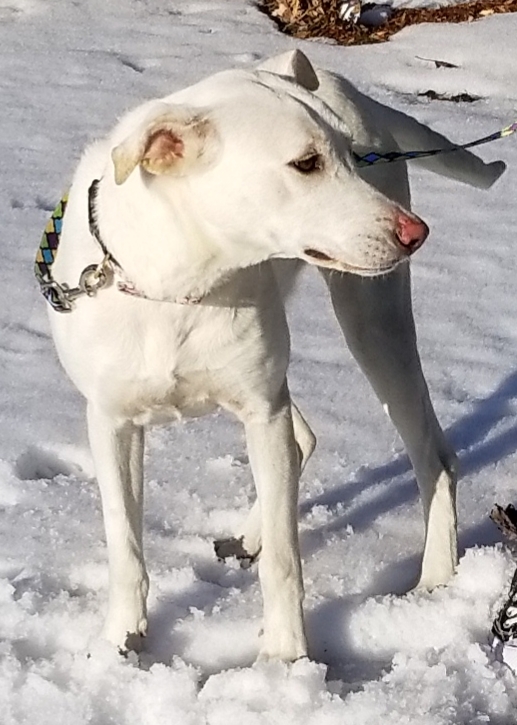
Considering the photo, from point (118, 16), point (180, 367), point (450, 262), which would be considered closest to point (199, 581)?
point (180, 367)

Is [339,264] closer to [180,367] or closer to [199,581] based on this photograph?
[180,367]

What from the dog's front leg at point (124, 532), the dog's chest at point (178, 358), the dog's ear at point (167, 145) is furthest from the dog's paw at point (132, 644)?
the dog's ear at point (167, 145)

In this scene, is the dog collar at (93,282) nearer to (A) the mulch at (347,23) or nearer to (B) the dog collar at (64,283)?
(B) the dog collar at (64,283)

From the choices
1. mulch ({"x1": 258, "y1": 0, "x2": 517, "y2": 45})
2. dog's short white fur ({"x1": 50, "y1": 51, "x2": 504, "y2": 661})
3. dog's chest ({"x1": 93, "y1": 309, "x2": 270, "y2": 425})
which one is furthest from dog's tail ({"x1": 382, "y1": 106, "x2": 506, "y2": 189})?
mulch ({"x1": 258, "y1": 0, "x2": 517, "y2": 45})

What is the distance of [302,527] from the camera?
13.3ft

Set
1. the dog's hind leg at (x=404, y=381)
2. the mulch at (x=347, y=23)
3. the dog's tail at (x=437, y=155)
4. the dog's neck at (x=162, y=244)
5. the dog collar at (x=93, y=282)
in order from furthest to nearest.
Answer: the mulch at (x=347, y=23), the dog's tail at (x=437, y=155), the dog's hind leg at (x=404, y=381), the dog collar at (x=93, y=282), the dog's neck at (x=162, y=244)

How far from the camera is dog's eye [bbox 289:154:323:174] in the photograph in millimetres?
2731

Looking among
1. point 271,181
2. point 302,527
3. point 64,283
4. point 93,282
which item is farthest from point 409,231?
point 302,527

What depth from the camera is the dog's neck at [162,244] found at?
2824 mm

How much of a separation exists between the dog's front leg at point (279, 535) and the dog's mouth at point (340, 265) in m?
0.57

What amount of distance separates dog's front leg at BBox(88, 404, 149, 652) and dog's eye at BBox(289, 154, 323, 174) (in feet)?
3.00

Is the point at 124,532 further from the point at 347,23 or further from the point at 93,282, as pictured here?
the point at 347,23

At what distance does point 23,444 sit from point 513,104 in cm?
510

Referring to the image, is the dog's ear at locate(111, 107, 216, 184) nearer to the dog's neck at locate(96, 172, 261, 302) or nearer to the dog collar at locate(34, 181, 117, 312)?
the dog's neck at locate(96, 172, 261, 302)
